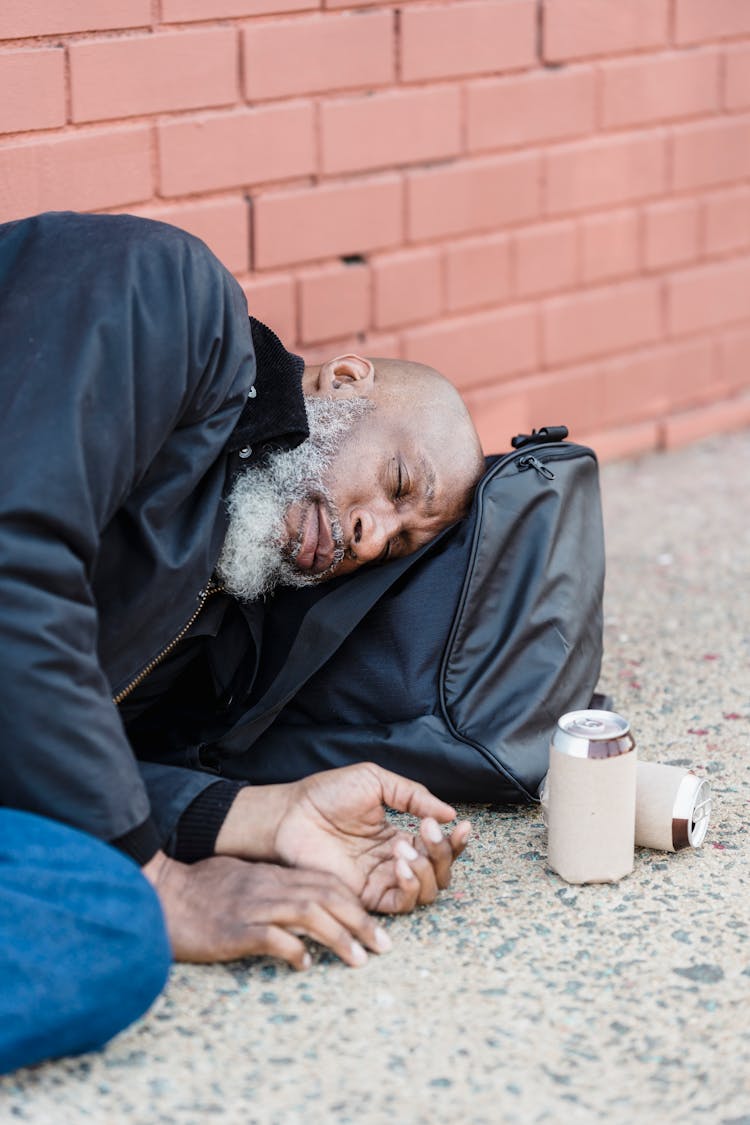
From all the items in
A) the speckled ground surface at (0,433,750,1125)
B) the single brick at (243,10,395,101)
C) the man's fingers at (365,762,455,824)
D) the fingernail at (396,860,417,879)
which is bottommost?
the speckled ground surface at (0,433,750,1125)

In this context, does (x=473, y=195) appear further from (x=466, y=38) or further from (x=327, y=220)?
(x=327, y=220)


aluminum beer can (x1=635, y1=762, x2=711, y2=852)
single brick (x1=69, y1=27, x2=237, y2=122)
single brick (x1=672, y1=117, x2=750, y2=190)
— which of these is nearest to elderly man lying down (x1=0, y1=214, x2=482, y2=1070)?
aluminum beer can (x1=635, y1=762, x2=711, y2=852)

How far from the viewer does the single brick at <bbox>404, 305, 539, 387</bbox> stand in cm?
428

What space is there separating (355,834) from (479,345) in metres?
2.27

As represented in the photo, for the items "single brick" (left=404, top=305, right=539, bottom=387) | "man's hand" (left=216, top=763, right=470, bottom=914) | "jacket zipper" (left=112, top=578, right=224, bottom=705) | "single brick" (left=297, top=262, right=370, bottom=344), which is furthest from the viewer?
"single brick" (left=404, top=305, right=539, bottom=387)

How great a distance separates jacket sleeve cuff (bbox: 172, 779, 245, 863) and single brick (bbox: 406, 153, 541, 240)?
2102 mm

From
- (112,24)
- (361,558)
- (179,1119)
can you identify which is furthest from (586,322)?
(179,1119)

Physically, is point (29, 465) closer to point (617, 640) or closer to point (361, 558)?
point (361, 558)

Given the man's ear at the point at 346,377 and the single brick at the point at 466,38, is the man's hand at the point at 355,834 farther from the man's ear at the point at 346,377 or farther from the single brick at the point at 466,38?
the single brick at the point at 466,38

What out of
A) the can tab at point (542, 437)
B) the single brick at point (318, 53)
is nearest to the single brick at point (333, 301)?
the single brick at point (318, 53)

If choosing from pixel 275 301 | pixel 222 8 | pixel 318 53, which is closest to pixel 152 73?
pixel 222 8

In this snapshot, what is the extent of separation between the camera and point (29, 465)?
7.17ft

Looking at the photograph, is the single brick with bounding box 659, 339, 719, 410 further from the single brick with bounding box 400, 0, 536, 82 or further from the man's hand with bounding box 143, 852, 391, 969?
the man's hand with bounding box 143, 852, 391, 969

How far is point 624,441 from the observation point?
4.93 meters
